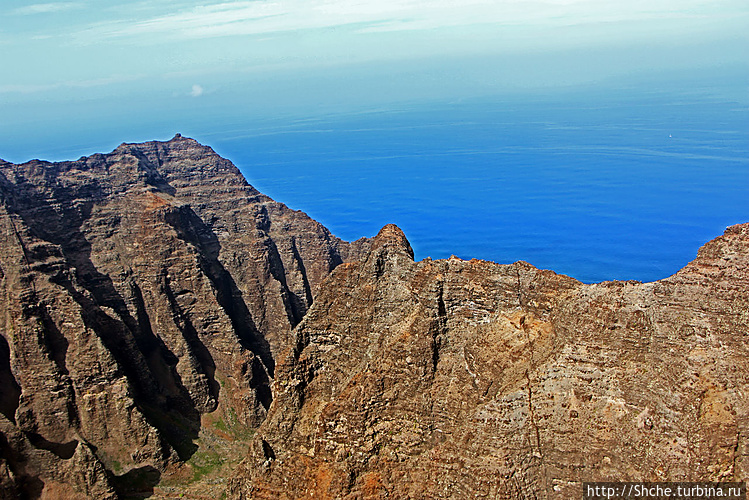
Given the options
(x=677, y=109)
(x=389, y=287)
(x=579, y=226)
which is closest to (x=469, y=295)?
(x=389, y=287)

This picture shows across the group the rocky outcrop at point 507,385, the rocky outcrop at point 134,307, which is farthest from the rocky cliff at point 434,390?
the rocky outcrop at point 134,307

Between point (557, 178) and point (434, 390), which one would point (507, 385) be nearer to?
point (434, 390)

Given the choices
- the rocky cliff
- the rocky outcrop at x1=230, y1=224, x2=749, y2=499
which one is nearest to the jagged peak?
the rocky cliff

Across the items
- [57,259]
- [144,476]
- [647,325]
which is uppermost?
[57,259]

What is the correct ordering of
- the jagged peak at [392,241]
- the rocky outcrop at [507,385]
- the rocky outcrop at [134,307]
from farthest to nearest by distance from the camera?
the rocky outcrop at [134,307] → the jagged peak at [392,241] → the rocky outcrop at [507,385]

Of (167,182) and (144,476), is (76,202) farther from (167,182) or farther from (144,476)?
(144,476)

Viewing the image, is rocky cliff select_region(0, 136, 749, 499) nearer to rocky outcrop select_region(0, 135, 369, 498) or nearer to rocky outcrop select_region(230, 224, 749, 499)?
rocky outcrop select_region(230, 224, 749, 499)

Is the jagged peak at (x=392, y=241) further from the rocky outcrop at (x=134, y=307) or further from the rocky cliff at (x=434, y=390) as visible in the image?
the rocky outcrop at (x=134, y=307)
